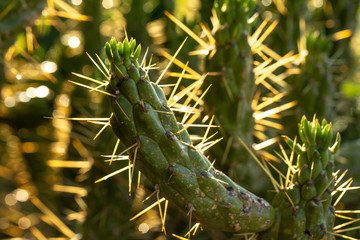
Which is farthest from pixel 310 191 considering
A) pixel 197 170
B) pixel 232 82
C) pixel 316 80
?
pixel 316 80

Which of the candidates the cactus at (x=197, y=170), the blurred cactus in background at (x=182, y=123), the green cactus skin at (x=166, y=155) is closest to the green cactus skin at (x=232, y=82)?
the blurred cactus in background at (x=182, y=123)

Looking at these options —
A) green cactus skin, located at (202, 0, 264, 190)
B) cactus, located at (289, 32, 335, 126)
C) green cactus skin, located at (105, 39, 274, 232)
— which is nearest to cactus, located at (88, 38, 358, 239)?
green cactus skin, located at (105, 39, 274, 232)

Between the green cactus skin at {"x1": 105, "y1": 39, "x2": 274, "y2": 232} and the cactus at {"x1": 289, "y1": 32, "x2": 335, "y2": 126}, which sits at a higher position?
the green cactus skin at {"x1": 105, "y1": 39, "x2": 274, "y2": 232}

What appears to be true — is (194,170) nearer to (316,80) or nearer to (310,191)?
(310,191)

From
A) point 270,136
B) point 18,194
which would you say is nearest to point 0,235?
point 18,194

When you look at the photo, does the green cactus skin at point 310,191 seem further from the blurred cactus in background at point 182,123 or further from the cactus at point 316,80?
the cactus at point 316,80

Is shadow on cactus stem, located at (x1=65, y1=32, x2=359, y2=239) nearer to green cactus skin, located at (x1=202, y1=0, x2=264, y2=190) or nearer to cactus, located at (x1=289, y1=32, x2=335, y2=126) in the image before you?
green cactus skin, located at (x1=202, y1=0, x2=264, y2=190)

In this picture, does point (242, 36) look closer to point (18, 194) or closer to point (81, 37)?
point (81, 37)
